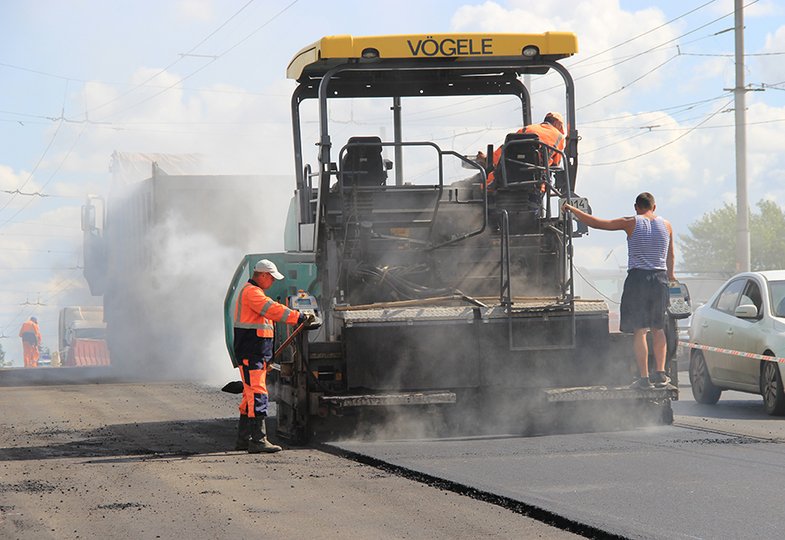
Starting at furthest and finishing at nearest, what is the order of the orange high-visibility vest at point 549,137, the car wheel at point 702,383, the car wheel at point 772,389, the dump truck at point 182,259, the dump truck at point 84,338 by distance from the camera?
1. the dump truck at point 84,338
2. the dump truck at point 182,259
3. the car wheel at point 702,383
4. the car wheel at point 772,389
5. the orange high-visibility vest at point 549,137

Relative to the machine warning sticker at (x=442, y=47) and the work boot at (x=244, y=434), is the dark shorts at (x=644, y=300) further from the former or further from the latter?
the work boot at (x=244, y=434)

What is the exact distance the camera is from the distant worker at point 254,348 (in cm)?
1026

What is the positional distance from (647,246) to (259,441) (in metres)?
3.60

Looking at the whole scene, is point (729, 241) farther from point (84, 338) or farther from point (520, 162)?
point (520, 162)

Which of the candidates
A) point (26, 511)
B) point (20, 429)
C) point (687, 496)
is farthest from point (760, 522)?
point (20, 429)

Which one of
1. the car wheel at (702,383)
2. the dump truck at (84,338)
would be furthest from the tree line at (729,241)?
the car wheel at (702,383)

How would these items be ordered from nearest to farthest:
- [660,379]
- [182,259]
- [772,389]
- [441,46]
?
1. [660,379]
2. [441,46]
3. [772,389]
4. [182,259]

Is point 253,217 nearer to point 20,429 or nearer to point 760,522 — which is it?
point 20,429

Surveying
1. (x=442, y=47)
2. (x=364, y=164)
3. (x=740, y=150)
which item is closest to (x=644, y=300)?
(x=364, y=164)

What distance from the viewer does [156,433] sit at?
11914mm

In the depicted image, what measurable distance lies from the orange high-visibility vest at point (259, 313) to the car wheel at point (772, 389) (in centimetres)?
497

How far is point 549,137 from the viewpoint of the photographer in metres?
11.3

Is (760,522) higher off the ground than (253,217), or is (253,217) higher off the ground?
(253,217)

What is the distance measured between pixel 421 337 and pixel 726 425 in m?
2.99
